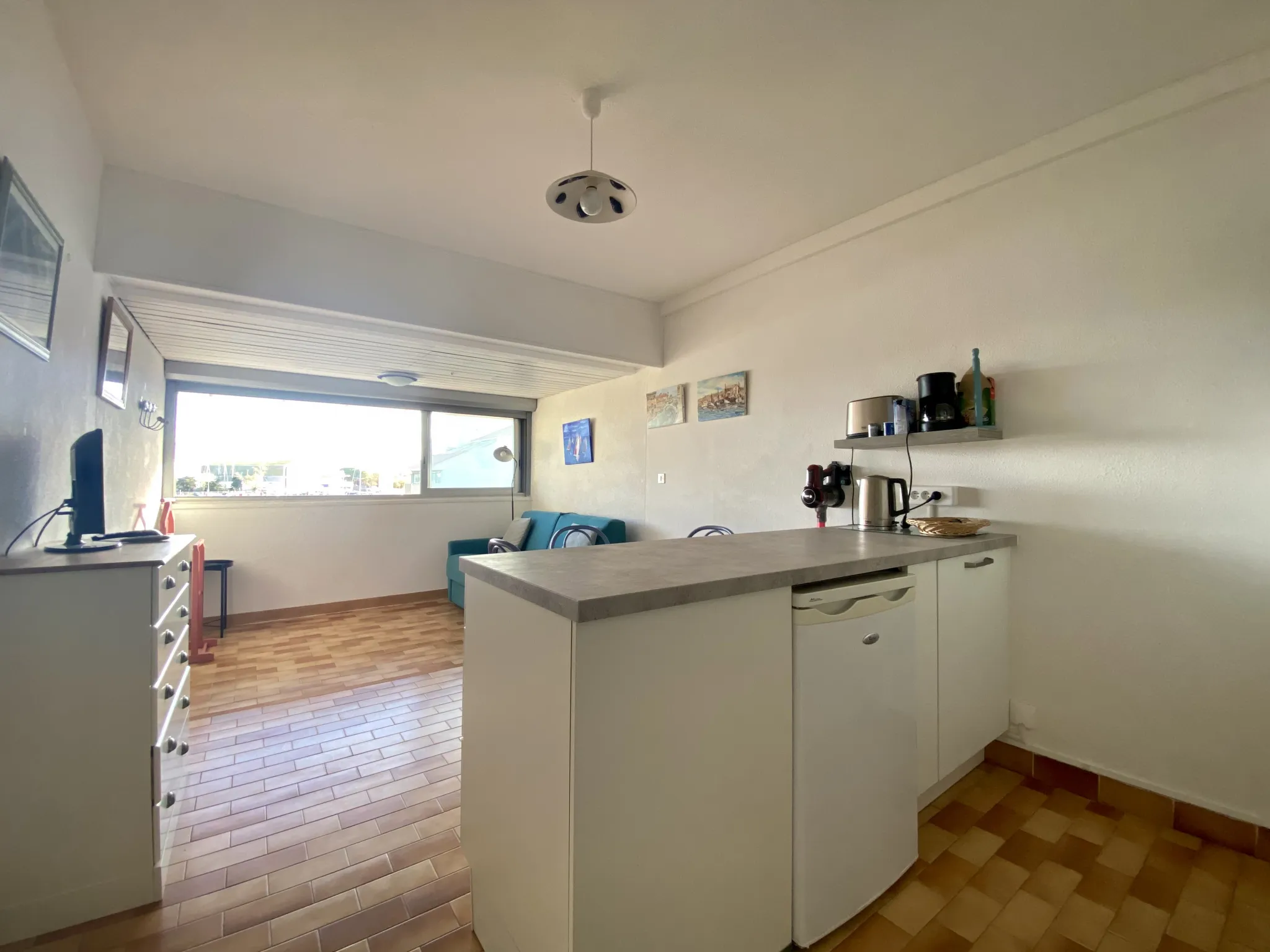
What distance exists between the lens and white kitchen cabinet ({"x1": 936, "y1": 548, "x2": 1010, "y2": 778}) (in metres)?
1.73

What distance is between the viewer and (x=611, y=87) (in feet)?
5.75

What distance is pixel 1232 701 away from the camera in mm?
1625

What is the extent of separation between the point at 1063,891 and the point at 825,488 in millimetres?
1664

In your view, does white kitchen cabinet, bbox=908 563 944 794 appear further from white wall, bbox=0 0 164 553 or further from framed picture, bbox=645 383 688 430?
white wall, bbox=0 0 164 553

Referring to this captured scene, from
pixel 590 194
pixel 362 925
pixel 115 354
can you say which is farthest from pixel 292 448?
pixel 362 925

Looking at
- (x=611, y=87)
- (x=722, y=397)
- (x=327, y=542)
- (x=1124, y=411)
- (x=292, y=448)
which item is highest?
(x=611, y=87)

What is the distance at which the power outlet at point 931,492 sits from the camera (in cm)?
227

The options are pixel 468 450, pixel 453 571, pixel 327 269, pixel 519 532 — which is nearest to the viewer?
pixel 327 269

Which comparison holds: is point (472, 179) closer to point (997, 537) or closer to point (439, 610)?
point (997, 537)

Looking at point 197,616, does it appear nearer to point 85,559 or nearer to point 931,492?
point 85,559

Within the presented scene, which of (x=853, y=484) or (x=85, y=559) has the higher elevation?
(x=853, y=484)

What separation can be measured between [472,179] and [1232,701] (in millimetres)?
3469

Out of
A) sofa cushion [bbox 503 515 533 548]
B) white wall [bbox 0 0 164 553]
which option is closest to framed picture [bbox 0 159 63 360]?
white wall [bbox 0 0 164 553]

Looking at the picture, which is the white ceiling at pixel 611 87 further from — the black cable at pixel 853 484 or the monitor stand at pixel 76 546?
the monitor stand at pixel 76 546
